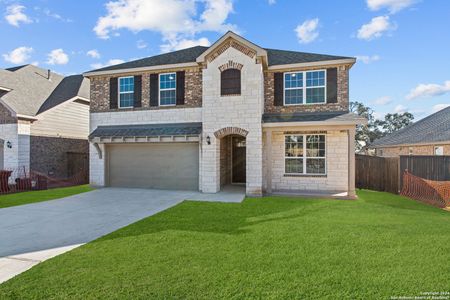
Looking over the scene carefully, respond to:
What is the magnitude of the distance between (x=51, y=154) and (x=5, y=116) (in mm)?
3167

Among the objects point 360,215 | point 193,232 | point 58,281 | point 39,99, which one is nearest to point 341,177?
point 360,215

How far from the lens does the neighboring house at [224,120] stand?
11102mm

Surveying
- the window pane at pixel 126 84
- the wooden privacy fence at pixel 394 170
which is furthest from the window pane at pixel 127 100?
the wooden privacy fence at pixel 394 170

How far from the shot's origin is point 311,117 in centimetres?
1116

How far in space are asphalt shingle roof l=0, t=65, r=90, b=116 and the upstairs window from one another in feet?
20.2

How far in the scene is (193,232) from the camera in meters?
5.91

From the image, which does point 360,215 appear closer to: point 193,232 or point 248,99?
point 193,232

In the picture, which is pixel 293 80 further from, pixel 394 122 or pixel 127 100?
pixel 394 122

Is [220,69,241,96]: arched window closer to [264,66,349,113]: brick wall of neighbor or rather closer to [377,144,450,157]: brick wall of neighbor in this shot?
[264,66,349,113]: brick wall of neighbor

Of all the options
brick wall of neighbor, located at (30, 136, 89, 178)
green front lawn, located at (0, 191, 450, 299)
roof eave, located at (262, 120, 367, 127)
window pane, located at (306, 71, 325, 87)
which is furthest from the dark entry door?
brick wall of neighbor, located at (30, 136, 89, 178)

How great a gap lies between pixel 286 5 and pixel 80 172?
52.2 ft

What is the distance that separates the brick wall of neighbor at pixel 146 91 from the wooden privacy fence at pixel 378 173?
9.34 m

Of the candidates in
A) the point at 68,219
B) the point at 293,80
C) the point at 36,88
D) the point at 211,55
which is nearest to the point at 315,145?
the point at 293,80

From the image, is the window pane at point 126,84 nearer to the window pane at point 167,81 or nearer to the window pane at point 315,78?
the window pane at point 167,81
